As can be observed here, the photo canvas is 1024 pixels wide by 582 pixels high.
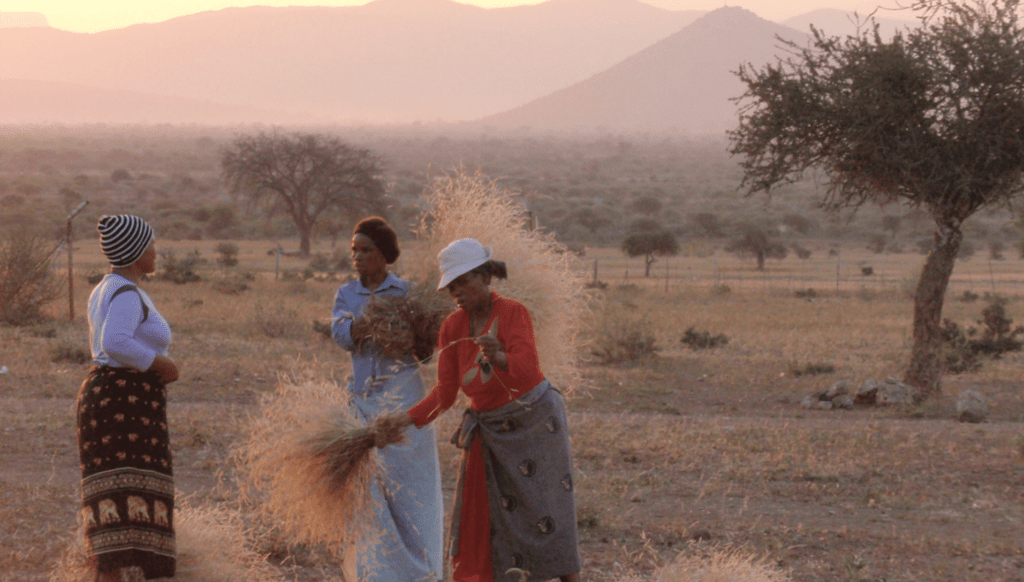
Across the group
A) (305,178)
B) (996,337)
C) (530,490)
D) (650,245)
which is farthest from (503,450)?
(305,178)

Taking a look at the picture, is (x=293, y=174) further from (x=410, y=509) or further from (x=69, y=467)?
(x=410, y=509)

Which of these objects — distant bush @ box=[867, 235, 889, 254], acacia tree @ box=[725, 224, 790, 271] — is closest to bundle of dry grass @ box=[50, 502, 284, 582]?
acacia tree @ box=[725, 224, 790, 271]

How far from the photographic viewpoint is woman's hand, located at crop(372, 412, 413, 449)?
3.84 meters

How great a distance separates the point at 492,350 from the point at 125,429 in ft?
4.53

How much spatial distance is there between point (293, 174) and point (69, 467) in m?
30.5

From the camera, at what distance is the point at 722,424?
31.1ft

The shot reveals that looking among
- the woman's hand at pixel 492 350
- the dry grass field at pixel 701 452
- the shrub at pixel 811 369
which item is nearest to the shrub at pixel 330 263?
the dry grass field at pixel 701 452

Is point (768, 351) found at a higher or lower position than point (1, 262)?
lower

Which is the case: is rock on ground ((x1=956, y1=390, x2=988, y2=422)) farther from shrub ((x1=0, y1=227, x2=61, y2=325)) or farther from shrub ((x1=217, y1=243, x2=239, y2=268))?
shrub ((x1=217, y1=243, x2=239, y2=268))

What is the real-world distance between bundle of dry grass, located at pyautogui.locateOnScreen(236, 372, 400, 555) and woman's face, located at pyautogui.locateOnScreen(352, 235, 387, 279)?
626mm

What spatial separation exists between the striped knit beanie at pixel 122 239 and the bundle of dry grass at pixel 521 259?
1.62m

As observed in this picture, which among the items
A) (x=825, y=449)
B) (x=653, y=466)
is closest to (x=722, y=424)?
(x=825, y=449)

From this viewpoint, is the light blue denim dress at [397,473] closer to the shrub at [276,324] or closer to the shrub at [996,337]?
the shrub at [276,324]

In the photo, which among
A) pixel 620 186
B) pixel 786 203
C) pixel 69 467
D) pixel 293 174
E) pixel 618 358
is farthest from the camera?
pixel 620 186
